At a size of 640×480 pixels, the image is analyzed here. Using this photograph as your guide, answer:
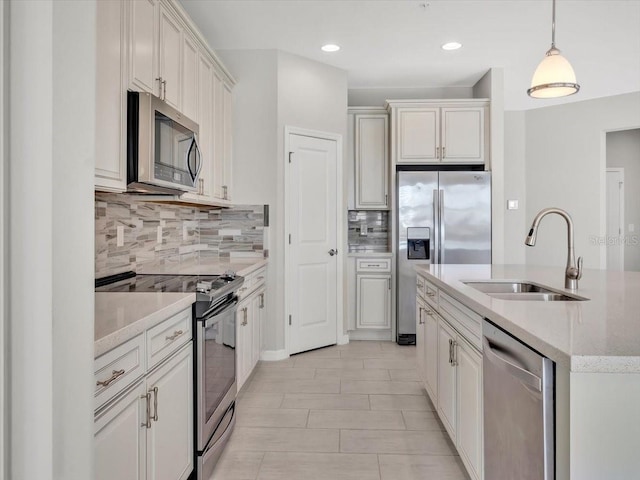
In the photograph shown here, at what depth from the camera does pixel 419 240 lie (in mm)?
4672

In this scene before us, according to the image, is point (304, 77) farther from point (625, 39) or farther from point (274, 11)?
point (625, 39)

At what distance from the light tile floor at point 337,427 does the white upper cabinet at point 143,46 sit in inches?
74.5

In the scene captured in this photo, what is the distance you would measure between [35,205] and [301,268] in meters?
3.74

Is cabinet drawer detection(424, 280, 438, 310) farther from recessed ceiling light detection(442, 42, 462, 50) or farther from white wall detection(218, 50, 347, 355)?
recessed ceiling light detection(442, 42, 462, 50)

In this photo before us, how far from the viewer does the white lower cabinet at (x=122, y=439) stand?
1224mm

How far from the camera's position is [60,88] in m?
0.61

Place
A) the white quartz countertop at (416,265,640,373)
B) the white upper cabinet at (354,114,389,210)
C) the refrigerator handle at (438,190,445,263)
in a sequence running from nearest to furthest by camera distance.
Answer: the white quartz countertop at (416,265,640,373) → the refrigerator handle at (438,190,445,263) → the white upper cabinet at (354,114,389,210)

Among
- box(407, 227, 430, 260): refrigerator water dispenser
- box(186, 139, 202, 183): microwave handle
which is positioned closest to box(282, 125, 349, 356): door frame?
box(407, 227, 430, 260): refrigerator water dispenser

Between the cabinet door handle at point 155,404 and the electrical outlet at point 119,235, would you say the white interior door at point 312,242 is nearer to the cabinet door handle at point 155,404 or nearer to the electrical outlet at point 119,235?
the electrical outlet at point 119,235

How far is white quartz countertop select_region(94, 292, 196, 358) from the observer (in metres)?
1.26

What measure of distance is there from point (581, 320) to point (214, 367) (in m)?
1.54

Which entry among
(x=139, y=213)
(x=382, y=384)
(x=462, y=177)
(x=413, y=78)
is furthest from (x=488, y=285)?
(x=413, y=78)

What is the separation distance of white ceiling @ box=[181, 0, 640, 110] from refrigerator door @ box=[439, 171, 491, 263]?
1.14m

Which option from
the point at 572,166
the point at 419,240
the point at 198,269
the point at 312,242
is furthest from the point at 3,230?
the point at 572,166
